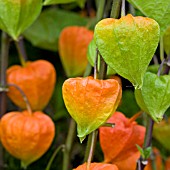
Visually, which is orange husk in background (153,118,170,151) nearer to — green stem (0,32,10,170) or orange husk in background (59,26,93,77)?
orange husk in background (59,26,93,77)

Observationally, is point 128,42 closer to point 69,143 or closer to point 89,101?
point 89,101

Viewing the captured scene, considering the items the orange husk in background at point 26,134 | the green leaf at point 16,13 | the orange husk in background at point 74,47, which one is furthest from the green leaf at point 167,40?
the orange husk in background at point 74,47

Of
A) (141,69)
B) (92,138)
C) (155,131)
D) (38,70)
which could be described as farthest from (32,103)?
(141,69)

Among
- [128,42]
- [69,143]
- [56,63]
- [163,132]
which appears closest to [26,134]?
[69,143]

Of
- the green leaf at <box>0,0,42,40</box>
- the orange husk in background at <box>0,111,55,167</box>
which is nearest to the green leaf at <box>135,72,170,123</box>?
the green leaf at <box>0,0,42,40</box>

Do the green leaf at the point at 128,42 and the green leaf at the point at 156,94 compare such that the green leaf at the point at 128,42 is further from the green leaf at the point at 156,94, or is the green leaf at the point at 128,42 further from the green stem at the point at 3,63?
the green stem at the point at 3,63

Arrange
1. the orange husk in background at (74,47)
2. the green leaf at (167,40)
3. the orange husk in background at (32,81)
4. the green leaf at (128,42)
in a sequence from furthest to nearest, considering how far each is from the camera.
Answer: the orange husk in background at (74,47) → the orange husk in background at (32,81) → the green leaf at (167,40) → the green leaf at (128,42)
